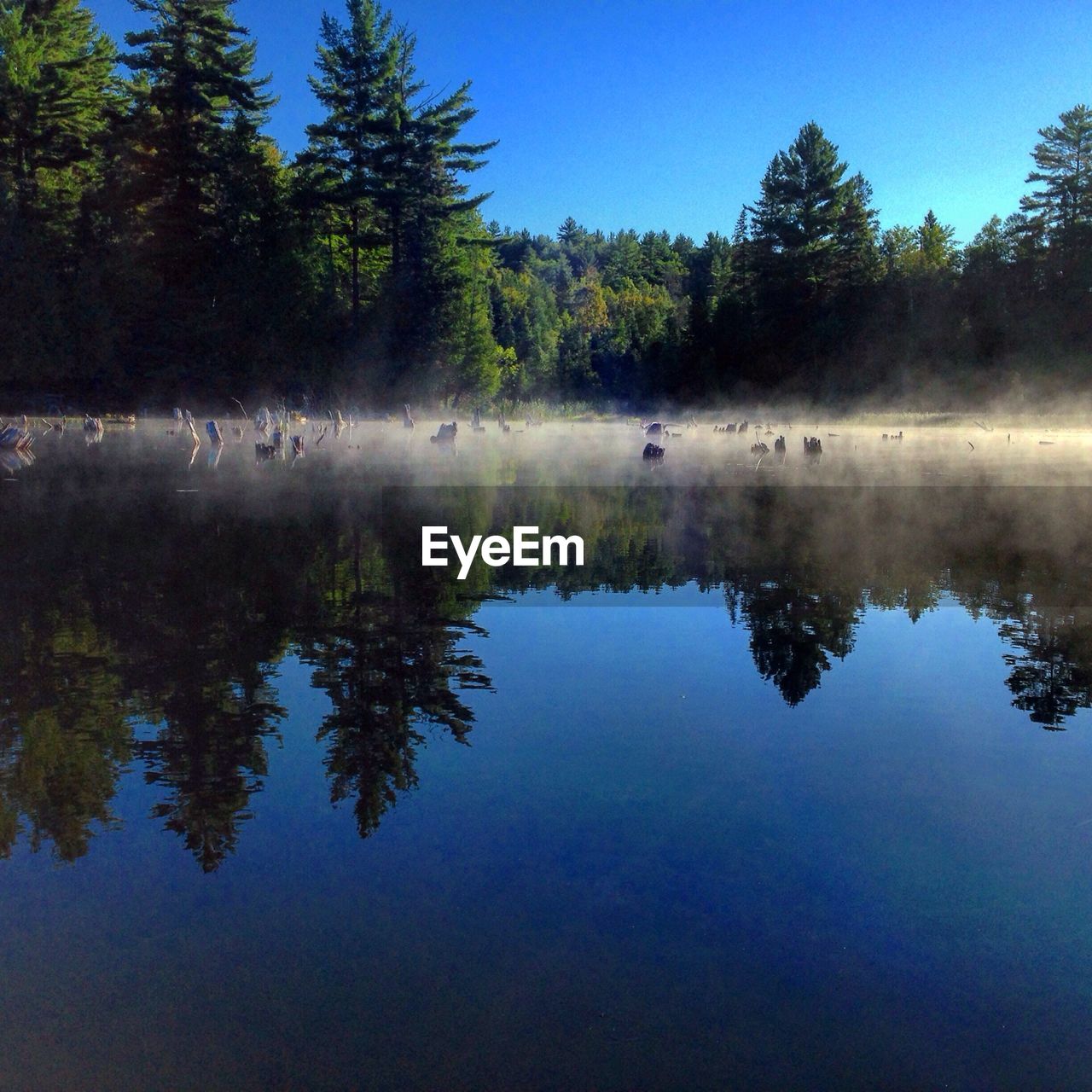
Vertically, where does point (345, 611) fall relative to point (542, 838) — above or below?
above

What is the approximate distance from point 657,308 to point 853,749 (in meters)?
84.1

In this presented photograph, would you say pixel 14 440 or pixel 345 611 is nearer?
pixel 345 611

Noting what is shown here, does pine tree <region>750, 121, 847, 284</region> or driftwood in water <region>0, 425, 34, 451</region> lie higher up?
pine tree <region>750, 121, 847, 284</region>

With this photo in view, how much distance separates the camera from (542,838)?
3373 millimetres

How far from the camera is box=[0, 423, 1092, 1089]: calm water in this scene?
243cm

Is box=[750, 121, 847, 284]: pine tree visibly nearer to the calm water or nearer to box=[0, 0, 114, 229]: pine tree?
box=[0, 0, 114, 229]: pine tree

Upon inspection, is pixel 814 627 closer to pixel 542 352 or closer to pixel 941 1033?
pixel 941 1033

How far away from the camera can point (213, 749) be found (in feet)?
13.7

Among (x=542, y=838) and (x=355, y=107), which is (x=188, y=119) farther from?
(x=542, y=838)

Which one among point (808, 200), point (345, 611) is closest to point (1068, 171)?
point (808, 200)

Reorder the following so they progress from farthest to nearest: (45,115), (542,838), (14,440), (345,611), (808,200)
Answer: (808,200) < (45,115) < (14,440) < (345,611) < (542,838)

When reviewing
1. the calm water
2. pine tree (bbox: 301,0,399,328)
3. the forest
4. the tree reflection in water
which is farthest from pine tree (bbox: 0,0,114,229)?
the calm water

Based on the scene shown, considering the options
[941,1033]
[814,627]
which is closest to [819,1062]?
[941,1033]

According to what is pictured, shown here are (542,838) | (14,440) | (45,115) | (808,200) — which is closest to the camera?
(542,838)
